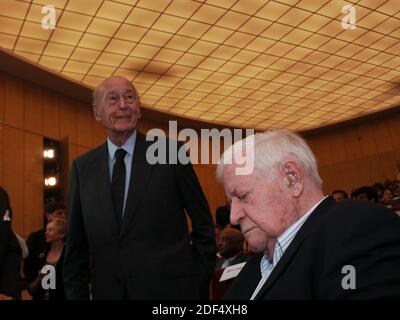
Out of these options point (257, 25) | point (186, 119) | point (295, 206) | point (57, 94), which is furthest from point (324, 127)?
point (295, 206)

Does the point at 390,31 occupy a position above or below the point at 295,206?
above

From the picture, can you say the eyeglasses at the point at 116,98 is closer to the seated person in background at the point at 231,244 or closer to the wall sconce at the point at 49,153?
the seated person in background at the point at 231,244

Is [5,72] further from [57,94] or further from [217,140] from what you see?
[217,140]

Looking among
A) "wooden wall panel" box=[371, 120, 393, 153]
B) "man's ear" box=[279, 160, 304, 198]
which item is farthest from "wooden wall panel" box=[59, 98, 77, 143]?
"man's ear" box=[279, 160, 304, 198]

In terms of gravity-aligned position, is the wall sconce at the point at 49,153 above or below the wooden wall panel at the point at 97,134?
below

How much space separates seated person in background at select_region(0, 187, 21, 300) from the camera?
2482 millimetres

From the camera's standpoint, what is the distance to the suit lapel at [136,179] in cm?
208

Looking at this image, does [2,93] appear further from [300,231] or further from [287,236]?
[300,231]

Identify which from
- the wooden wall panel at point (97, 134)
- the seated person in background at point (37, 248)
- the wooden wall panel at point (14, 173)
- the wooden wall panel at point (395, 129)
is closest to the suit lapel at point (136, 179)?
the seated person in background at point (37, 248)

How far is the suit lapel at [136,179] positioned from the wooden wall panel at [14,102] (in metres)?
9.48

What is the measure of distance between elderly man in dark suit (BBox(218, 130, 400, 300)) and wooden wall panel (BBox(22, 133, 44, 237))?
10.1 m

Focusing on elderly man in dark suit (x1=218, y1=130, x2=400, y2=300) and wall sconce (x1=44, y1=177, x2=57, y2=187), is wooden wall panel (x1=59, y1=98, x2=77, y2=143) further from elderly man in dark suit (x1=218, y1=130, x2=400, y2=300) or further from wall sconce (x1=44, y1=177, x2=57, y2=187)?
elderly man in dark suit (x1=218, y1=130, x2=400, y2=300)

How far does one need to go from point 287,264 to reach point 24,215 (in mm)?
10507

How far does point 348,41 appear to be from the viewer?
1175 cm
